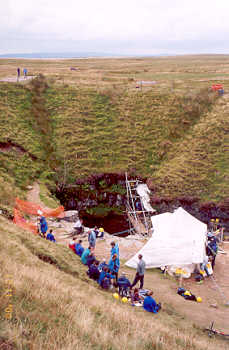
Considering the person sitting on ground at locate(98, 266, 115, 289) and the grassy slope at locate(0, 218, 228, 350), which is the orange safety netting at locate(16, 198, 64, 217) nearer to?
the person sitting on ground at locate(98, 266, 115, 289)

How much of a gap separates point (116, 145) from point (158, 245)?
19576 millimetres

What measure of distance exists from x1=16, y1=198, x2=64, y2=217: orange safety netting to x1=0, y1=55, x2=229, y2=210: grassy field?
1740 mm

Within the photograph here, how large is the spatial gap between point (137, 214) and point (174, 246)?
10.4m

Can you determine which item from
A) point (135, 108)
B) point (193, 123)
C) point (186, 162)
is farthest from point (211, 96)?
point (186, 162)

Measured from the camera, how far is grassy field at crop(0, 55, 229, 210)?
30.0m

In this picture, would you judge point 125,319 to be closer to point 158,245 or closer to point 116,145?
point 158,245

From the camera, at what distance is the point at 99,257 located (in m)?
18.4

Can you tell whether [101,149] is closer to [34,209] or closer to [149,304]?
[34,209]

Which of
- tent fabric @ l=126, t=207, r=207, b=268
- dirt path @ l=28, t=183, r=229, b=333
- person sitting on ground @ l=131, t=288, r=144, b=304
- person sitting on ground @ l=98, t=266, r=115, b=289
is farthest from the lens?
tent fabric @ l=126, t=207, r=207, b=268

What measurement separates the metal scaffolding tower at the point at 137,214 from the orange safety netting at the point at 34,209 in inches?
264

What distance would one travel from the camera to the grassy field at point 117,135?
3002 cm

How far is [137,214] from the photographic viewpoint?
1107 inches

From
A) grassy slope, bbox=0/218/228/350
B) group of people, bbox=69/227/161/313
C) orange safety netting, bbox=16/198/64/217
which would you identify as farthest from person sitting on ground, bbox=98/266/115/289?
orange safety netting, bbox=16/198/64/217

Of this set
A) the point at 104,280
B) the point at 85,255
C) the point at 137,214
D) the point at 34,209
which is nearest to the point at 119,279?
the point at 104,280
